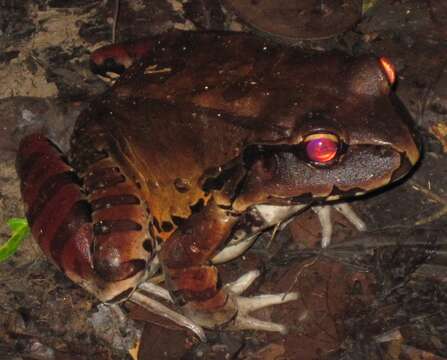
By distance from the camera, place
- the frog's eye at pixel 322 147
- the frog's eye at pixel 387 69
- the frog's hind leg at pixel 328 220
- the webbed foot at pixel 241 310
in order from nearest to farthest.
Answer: the frog's eye at pixel 322 147, the frog's eye at pixel 387 69, the webbed foot at pixel 241 310, the frog's hind leg at pixel 328 220

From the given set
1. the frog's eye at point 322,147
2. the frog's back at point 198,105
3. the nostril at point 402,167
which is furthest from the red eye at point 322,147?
the nostril at point 402,167

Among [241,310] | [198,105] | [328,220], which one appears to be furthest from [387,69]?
[241,310]

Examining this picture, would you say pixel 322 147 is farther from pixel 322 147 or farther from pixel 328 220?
pixel 328 220

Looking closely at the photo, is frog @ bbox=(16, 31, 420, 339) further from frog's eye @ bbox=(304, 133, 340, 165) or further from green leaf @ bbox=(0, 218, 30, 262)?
green leaf @ bbox=(0, 218, 30, 262)

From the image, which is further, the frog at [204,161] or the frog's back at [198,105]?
the frog's back at [198,105]

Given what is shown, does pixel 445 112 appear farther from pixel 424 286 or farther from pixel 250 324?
pixel 250 324

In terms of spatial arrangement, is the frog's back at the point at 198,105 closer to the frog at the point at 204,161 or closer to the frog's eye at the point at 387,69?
the frog at the point at 204,161

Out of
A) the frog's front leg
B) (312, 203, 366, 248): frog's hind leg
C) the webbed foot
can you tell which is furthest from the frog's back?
(312, 203, 366, 248): frog's hind leg

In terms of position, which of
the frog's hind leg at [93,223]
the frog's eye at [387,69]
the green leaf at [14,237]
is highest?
the frog's eye at [387,69]
